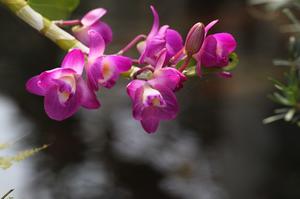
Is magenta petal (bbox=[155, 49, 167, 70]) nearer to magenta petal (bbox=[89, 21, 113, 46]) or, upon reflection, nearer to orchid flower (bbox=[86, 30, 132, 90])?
orchid flower (bbox=[86, 30, 132, 90])

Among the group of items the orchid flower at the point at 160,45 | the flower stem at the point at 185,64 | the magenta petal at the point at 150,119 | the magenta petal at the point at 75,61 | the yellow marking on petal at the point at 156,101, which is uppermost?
the magenta petal at the point at 75,61

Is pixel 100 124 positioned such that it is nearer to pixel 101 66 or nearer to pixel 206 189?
pixel 206 189

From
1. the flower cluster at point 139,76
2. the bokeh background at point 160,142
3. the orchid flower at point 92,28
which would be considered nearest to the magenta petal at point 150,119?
the flower cluster at point 139,76

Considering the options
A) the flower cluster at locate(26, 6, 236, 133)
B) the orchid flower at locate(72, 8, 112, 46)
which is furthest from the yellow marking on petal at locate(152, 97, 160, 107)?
the orchid flower at locate(72, 8, 112, 46)

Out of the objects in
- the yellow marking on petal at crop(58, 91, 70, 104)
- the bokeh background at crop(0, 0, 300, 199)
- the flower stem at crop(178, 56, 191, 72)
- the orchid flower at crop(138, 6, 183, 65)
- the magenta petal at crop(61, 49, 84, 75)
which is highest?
the magenta petal at crop(61, 49, 84, 75)

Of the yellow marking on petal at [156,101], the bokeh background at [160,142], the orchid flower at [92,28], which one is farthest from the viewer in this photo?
the bokeh background at [160,142]

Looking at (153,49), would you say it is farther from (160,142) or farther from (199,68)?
(160,142)

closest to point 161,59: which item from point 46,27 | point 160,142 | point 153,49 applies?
point 153,49

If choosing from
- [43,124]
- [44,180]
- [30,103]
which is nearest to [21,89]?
[30,103]

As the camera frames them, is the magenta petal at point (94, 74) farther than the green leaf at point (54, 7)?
No

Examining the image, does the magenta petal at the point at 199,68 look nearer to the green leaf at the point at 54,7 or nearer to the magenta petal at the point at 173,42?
the magenta petal at the point at 173,42
